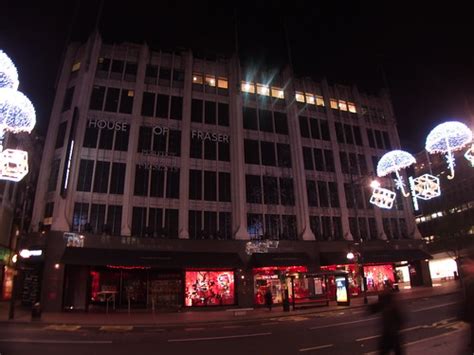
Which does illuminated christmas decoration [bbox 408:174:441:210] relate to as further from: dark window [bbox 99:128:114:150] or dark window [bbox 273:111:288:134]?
dark window [bbox 99:128:114:150]

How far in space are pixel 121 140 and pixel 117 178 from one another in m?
3.62

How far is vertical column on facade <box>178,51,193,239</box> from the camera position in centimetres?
3058

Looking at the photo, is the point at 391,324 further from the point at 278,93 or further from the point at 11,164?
the point at 278,93

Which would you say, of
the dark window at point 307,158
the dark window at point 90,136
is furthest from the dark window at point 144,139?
the dark window at point 307,158

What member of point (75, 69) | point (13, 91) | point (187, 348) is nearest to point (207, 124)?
point (75, 69)

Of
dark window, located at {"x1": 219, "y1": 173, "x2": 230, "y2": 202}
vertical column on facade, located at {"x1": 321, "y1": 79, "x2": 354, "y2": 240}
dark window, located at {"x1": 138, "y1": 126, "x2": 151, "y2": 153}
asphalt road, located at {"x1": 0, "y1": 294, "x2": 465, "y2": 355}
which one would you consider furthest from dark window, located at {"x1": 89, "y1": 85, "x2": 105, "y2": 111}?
vertical column on facade, located at {"x1": 321, "y1": 79, "x2": 354, "y2": 240}

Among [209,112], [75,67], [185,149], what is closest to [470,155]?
[185,149]

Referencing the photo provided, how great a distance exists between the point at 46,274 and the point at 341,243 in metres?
26.4

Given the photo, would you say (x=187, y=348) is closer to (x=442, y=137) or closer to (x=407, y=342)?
(x=407, y=342)

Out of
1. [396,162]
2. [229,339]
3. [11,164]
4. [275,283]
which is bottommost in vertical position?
[229,339]

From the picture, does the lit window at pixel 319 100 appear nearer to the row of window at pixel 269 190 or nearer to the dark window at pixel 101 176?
the row of window at pixel 269 190

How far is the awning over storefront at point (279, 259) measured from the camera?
98.2 ft

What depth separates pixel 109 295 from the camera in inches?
1113

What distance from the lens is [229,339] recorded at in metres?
13.8
